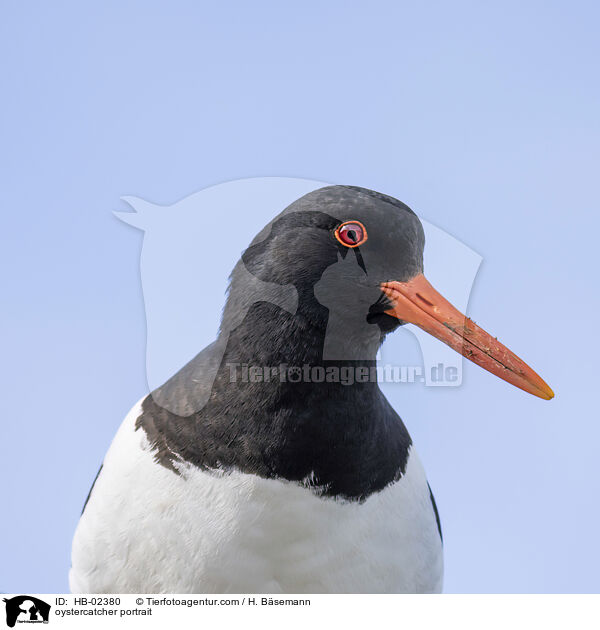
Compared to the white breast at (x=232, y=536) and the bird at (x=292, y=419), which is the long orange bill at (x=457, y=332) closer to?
the bird at (x=292, y=419)

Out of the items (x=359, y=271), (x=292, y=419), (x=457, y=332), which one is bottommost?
(x=292, y=419)

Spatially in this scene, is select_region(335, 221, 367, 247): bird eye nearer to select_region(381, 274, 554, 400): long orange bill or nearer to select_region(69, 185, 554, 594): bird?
select_region(69, 185, 554, 594): bird

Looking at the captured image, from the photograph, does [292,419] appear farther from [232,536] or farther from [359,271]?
[359,271]

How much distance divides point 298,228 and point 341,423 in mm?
991

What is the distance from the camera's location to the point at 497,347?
414cm

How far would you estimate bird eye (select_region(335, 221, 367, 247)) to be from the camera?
408 cm

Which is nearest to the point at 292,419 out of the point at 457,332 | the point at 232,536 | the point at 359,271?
the point at 232,536

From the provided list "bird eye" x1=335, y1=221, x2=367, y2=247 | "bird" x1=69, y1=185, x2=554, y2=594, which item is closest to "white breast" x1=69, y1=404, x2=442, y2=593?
"bird" x1=69, y1=185, x2=554, y2=594

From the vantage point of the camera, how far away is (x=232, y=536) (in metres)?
4.15

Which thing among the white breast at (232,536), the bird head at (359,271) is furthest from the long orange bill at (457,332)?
the white breast at (232,536)
